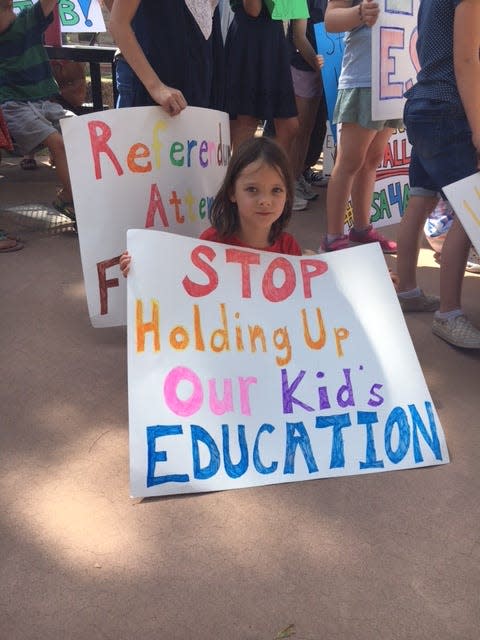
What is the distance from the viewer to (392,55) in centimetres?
298

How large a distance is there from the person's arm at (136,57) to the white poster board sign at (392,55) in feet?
3.34

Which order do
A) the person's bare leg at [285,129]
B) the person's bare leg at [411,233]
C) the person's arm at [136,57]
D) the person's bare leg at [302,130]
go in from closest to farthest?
the person's arm at [136,57]
the person's bare leg at [411,233]
the person's bare leg at [285,129]
the person's bare leg at [302,130]

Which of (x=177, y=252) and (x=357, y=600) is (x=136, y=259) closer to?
(x=177, y=252)

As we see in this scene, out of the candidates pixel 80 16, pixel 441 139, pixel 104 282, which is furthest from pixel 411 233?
pixel 80 16

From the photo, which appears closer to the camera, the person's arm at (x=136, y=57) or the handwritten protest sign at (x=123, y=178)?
the person's arm at (x=136, y=57)

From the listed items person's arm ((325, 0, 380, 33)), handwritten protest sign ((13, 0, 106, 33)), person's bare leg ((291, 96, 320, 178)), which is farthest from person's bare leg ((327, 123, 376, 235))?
handwritten protest sign ((13, 0, 106, 33))

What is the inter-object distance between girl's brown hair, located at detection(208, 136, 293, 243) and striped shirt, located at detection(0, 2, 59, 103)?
6.31ft

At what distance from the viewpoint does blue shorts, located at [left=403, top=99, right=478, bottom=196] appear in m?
2.29

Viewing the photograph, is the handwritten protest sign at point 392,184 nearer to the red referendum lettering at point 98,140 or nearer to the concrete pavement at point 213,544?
the concrete pavement at point 213,544

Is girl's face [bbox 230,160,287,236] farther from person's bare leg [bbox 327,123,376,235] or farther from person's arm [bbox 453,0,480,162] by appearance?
person's bare leg [bbox 327,123,376,235]

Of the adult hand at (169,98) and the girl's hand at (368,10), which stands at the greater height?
the girl's hand at (368,10)

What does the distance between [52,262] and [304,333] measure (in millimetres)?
1712

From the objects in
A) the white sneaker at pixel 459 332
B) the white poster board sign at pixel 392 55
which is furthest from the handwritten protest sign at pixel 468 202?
the white poster board sign at pixel 392 55

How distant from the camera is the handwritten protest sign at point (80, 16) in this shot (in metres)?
5.86
